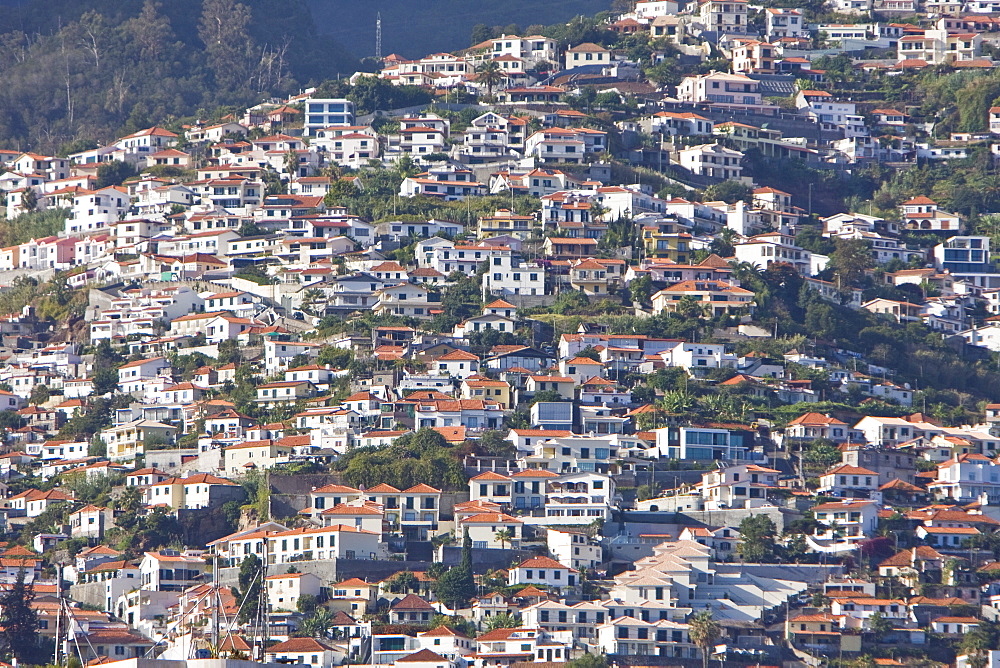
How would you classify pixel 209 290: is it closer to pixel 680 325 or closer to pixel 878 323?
pixel 680 325

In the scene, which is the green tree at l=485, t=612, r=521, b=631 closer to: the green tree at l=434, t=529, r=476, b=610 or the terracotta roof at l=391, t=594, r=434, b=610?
the green tree at l=434, t=529, r=476, b=610

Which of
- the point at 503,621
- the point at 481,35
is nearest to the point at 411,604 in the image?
the point at 503,621

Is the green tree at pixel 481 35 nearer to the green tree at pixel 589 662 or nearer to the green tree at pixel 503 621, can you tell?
the green tree at pixel 503 621

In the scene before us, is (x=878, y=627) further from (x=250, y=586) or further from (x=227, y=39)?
(x=227, y=39)

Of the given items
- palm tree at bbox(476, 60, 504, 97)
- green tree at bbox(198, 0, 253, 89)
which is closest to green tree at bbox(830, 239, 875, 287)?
palm tree at bbox(476, 60, 504, 97)

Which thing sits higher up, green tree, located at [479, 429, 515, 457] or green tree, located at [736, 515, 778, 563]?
green tree, located at [479, 429, 515, 457]

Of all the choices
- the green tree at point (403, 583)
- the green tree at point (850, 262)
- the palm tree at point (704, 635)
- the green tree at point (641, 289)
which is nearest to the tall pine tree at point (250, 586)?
the green tree at point (403, 583)

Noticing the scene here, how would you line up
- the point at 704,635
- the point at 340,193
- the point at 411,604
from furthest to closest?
1. the point at 340,193
2. the point at 411,604
3. the point at 704,635
